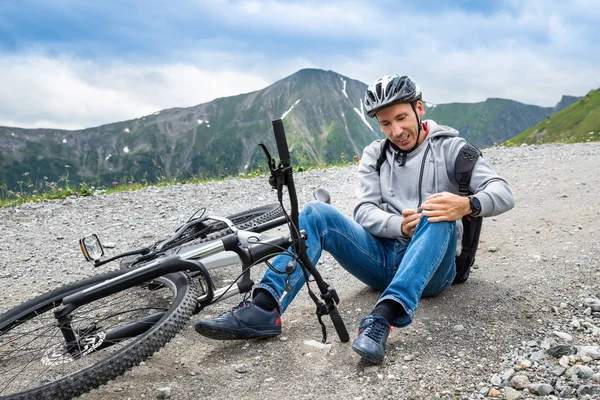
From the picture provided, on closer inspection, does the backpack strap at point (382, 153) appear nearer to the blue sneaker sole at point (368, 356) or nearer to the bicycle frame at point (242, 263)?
the bicycle frame at point (242, 263)

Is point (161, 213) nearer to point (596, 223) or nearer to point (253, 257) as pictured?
point (253, 257)

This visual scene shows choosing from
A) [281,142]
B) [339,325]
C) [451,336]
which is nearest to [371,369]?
[339,325]

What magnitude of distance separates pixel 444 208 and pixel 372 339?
1171 mm

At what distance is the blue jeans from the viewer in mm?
3836

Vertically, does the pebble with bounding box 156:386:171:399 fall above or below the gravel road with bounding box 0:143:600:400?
above

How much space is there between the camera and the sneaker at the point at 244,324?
4016mm

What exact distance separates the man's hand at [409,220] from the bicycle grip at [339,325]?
3.19 feet

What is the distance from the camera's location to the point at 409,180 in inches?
184

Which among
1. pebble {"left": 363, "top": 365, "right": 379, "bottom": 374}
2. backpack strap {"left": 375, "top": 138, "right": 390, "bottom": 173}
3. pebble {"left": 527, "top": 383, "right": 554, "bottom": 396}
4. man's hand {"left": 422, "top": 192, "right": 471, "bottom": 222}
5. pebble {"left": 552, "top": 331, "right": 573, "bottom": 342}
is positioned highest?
backpack strap {"left": 375, "top": 138, "right": 390, "bottom": 173}

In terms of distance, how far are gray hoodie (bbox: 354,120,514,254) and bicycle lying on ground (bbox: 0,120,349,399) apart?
2.99ft

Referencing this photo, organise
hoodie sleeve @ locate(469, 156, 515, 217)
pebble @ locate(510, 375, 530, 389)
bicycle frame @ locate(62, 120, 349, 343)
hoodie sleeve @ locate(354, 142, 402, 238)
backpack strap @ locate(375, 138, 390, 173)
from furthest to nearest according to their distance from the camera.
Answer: backpack strap @ locate(375, 138, 390, 173), hoodie sleeve @ locate(354, 142, 402, 238), hoodie sleeve @ locate(469, 156, 515, 217), bicycle frame @ locate(62, 120, 349, 343), pebble @ locate(510, 375, 530, 389)

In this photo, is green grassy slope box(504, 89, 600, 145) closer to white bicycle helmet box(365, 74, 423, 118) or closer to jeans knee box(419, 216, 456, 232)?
white bicycle helmet box(365, 74, 423, 118)

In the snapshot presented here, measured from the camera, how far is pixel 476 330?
4.17 meters

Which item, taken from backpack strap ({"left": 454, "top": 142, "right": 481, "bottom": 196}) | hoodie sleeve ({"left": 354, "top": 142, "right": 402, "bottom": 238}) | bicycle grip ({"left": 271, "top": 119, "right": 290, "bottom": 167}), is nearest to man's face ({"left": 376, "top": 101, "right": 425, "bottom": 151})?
hoodie sleeve ({"left": 354, "top": 142, "right": 402, "bottom": 238})
